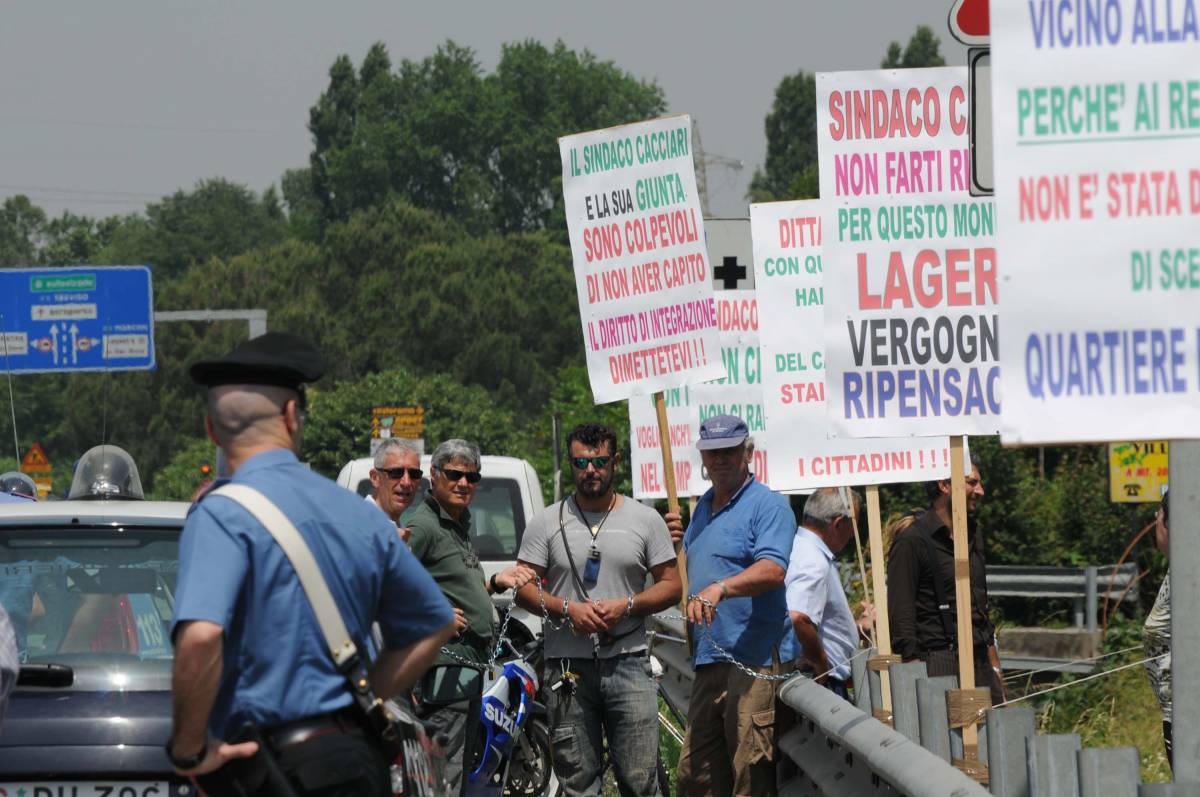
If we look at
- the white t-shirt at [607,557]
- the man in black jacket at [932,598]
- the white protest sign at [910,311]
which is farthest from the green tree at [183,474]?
the white protest sign at [910,311]

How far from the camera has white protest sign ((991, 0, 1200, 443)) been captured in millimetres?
4453

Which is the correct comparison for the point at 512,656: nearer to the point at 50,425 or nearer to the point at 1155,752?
the point at 1155,752

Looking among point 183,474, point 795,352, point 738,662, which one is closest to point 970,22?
point 738,662

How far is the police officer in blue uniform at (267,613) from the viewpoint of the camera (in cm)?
427

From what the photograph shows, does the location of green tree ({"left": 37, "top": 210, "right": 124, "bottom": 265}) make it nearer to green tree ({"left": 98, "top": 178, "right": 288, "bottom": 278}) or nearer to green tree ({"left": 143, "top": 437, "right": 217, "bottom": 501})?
green tree ({"left": 98, "top": 178, "right": 288, "bottom": 278})

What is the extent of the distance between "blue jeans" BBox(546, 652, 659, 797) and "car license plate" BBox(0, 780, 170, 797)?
3.78 meters

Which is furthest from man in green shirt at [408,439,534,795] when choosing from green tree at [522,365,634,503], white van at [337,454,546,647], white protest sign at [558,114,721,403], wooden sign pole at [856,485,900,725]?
green tree at [522,365,634,503]

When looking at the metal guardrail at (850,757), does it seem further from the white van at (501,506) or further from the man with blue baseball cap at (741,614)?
the white van at (501,506)

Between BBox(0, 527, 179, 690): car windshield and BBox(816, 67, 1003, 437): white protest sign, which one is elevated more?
BBox(816, 67, 1003, 437): white protest sign

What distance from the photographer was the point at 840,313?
7945 millimetres

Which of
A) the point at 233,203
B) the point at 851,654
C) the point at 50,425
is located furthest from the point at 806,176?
the point at 851,654

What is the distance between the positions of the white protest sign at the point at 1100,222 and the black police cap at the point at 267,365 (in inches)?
60.2

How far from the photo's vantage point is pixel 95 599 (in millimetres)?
6418

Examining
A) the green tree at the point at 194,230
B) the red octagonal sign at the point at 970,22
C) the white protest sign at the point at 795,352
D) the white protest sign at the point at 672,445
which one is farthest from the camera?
the green tree at the point at 194,230
